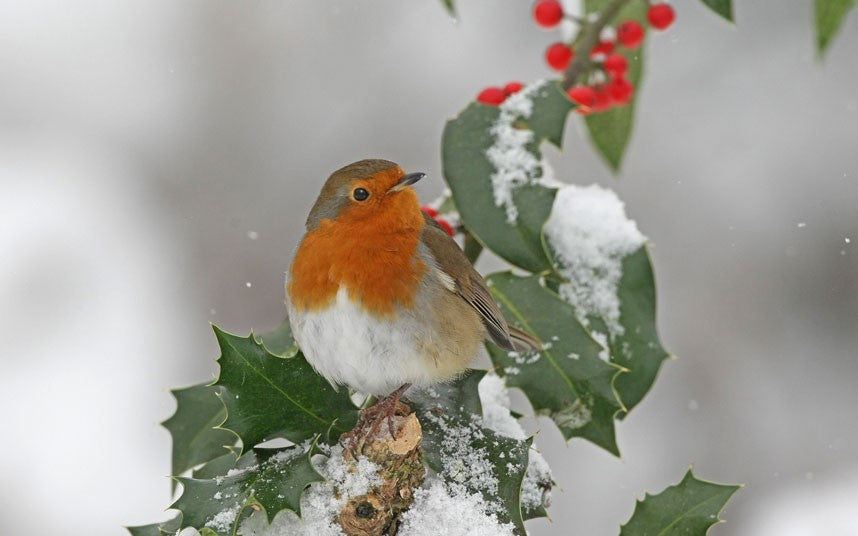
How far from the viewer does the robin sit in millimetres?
1964

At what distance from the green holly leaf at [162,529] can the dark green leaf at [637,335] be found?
1.01 metres

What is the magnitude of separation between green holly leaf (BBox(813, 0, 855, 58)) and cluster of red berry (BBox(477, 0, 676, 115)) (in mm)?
544

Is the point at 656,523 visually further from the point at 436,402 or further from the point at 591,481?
the point at 591,481

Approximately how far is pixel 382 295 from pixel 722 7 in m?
0.93

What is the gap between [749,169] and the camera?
5.48m

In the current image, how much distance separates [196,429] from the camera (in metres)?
2.02

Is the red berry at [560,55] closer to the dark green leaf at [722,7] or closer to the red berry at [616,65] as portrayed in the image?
the red berry at [616,65]

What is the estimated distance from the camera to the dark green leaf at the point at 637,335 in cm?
209

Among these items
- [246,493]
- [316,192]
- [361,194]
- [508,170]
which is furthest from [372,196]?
[316,192]

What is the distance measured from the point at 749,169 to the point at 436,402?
4171 millimetres

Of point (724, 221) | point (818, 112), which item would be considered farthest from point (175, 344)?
point (818, 112)

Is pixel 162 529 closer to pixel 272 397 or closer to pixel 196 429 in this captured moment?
pixel 272 397

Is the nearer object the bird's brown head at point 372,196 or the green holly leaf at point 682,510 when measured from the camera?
the green holly leaf at point 682,510

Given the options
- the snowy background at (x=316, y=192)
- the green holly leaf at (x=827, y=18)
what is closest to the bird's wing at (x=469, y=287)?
the green holly leaf at (x=827, y=18)
